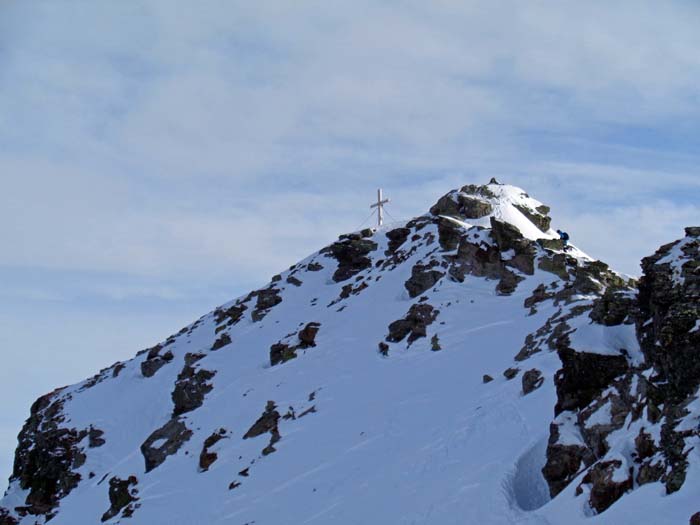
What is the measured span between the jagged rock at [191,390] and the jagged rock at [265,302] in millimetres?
6489

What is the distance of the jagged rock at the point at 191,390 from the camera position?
4341 centimetres

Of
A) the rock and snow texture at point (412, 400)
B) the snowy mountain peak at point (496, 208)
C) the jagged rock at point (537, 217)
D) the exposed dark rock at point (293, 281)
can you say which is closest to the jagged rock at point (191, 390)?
the rock and snow texture at point (412, 400)

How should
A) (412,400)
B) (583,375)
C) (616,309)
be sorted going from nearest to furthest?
(583,375) < (616,309) < (412,400)

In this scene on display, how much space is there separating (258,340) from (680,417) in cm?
3465

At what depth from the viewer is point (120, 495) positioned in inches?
1474

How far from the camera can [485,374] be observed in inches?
1168

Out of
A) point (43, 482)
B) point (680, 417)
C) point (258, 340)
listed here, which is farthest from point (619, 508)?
point (43, 482)

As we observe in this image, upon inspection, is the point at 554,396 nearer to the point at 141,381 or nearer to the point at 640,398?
the point at 640,398

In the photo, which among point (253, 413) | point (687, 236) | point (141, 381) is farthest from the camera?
point (141, 381)

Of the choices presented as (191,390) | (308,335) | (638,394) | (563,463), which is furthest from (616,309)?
(191,390)

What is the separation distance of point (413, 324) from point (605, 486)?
21861mm

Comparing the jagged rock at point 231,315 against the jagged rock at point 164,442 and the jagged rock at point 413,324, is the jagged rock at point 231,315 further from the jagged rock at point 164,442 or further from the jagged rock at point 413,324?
the jagged rock at point 413,324

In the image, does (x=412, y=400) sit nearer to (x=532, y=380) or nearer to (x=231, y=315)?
(x=532, y=380)

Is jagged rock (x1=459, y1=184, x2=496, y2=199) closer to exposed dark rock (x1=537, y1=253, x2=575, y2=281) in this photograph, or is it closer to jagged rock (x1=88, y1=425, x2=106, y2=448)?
exposed dark rock (x1=537, y1=253, x2=575, y2=281)
